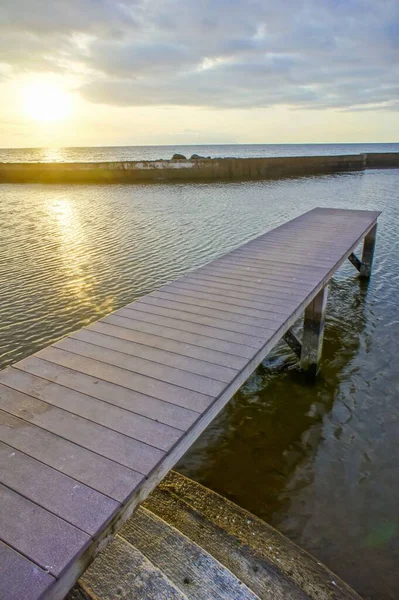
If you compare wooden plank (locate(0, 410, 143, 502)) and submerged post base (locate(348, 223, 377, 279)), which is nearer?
wooden plank (locate(0, 410, 143, 502))

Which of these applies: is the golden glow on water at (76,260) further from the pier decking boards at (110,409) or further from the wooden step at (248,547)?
the wooden step at (248,547)

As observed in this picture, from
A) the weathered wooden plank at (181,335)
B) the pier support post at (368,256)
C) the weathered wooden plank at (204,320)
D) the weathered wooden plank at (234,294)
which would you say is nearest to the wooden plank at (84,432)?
the weathered wooden plank at (181,335)

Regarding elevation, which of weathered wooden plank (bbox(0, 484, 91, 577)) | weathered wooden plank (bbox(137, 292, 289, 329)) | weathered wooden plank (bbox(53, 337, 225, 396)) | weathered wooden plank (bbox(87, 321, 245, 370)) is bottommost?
weathered wooden plank (bbox(137, 292, 289, 329))

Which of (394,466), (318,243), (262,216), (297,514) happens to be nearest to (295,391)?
(394,466)

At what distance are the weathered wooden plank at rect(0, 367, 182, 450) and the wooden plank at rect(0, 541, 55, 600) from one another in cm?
107

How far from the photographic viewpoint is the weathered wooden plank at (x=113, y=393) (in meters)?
3.20

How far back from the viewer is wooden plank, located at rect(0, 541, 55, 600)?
1.88 m

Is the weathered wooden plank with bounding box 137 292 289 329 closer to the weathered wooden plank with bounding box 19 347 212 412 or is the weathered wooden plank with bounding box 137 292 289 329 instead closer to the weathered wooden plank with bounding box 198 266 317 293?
the weathered wooden plank with bounding box 198 266 317 293

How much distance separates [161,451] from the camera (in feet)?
9.22

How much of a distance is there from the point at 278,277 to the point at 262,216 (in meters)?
14.3

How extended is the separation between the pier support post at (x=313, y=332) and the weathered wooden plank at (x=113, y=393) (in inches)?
167

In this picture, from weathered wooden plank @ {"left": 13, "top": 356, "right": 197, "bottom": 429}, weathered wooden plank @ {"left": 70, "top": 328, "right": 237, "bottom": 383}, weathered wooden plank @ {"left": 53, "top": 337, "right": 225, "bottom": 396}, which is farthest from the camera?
weathered wooden plank @ {"left": 70, "top": 328, "right": 237, "bottom": 383}

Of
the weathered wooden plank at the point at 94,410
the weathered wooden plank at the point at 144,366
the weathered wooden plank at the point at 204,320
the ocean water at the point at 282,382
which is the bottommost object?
the ocean water at the point at 282,382

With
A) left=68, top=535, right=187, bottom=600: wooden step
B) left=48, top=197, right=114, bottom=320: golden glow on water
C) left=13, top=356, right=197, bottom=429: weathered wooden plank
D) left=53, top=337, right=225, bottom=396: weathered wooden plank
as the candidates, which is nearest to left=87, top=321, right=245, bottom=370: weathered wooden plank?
left=53, top=337, right=225, bottom=396: weathered wooden plank
